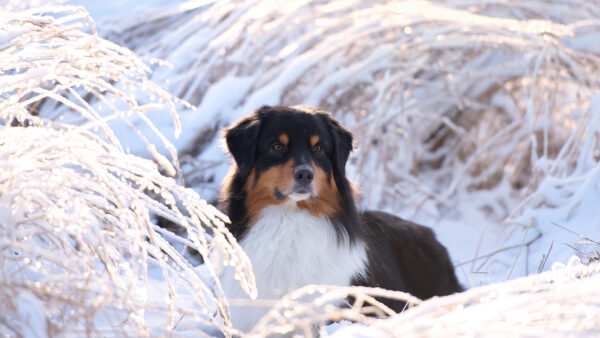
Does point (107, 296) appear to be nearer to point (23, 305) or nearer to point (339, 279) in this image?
point (23, 305)

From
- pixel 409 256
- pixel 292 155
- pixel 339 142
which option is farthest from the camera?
pixel 409 256

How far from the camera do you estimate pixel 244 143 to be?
3814 millimetres

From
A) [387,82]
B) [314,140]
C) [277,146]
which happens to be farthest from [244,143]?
[387,82]

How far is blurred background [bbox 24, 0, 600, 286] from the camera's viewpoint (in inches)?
224

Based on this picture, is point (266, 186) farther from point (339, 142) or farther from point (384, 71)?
point (384, 71)

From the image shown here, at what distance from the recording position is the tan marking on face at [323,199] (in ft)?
12.3

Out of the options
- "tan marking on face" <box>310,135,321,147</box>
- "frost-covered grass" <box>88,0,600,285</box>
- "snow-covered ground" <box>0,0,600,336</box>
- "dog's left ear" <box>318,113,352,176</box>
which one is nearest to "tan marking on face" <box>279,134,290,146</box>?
"tan marking on face" <box>310,135,321,147</box>

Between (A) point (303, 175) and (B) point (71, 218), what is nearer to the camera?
(B) point (71, 218)

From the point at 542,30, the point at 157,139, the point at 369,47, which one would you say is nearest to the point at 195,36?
the point at 157,139

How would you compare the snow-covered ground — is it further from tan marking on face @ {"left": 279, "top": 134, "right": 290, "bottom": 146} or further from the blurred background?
tan marking on face @ {"left": 279, "top": 134, "right": 290, "bottom": 146}

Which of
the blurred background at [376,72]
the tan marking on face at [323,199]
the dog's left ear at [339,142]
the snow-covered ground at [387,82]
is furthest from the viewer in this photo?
the blurred background at [376,72]

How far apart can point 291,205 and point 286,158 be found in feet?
0.82

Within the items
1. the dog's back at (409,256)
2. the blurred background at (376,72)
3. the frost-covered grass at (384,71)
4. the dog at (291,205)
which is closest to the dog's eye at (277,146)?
the dog at (291,205)

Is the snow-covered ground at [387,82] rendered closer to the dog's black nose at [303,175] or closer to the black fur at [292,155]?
the black fur at [292,155]
